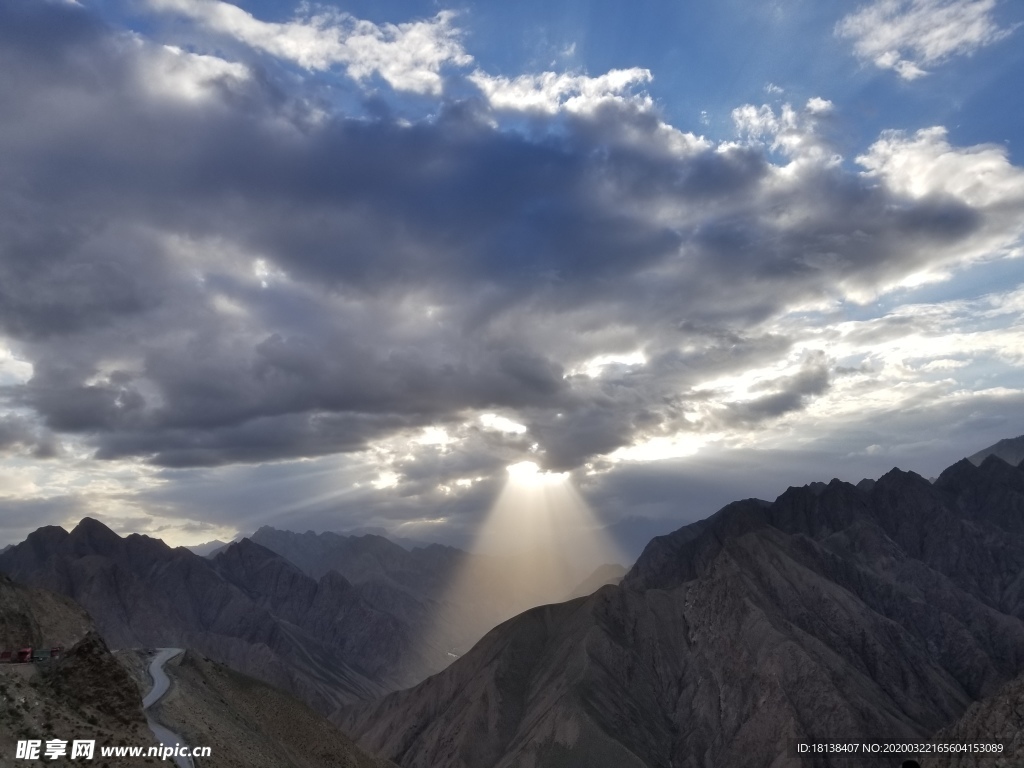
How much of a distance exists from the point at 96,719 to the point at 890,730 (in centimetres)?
15186

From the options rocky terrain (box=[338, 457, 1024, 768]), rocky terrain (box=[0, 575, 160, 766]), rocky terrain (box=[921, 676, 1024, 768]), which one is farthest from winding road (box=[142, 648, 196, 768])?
rocky terrain (box=[921, 676, 1024, 768])

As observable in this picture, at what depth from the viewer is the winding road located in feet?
167

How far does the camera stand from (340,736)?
312 feet

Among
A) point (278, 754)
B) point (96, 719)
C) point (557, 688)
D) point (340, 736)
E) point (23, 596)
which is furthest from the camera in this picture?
point (557, 688)

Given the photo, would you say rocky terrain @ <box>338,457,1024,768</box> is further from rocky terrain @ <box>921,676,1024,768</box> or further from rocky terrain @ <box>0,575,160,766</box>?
rocky terrain @ <box>0,575,160,766</box>

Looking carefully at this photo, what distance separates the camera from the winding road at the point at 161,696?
51.0 meters

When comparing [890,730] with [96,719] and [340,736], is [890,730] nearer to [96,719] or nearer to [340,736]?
[340,736]

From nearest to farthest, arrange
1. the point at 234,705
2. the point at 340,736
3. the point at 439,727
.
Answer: the point at 234,705 < the point at 340,736 < the point at 439,727

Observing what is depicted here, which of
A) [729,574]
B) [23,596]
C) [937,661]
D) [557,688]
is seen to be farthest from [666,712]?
[23,596]

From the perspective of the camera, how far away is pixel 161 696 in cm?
6756

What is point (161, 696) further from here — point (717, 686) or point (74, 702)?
point (717, 686)
